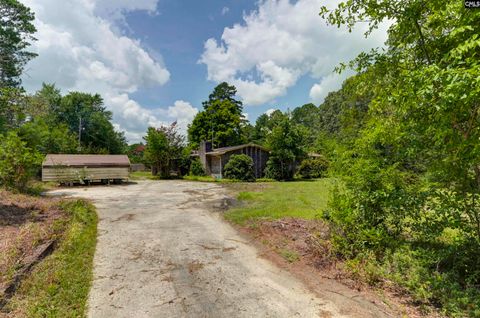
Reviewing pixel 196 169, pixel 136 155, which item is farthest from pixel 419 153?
pixel 136 155

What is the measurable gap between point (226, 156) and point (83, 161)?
1039 centimetres

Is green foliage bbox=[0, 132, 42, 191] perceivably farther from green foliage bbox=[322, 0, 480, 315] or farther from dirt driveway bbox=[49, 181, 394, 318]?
green foliage bbox=[322, 0, 480, 315]

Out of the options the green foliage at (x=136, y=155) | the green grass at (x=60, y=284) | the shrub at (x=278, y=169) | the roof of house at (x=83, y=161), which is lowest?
the green grass at (x=60, y=284)

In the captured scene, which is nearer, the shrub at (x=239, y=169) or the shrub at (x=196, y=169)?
the shrub at (x=239, y=169)

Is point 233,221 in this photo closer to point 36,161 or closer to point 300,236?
point 300,236

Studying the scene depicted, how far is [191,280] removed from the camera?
3500 millimetres

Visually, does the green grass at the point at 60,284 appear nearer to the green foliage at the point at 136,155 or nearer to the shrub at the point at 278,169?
the shrub at the point at 278,169

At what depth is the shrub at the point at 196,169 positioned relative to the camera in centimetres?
2347

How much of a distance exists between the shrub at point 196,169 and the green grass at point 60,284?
723 inches

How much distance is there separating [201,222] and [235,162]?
1380 centimetres

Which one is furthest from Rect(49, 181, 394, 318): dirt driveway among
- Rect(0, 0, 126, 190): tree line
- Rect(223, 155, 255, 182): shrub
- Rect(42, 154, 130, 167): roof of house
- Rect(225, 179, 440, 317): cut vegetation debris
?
Rect(223, 155, 255, 182): shrub

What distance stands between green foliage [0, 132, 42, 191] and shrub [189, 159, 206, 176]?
44.9 ft

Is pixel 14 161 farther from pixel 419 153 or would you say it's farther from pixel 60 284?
pixel 419 153

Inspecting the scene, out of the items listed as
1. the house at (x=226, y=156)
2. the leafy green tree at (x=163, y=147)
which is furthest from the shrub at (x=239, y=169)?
the leafy green tree at (x=163, y=147)
